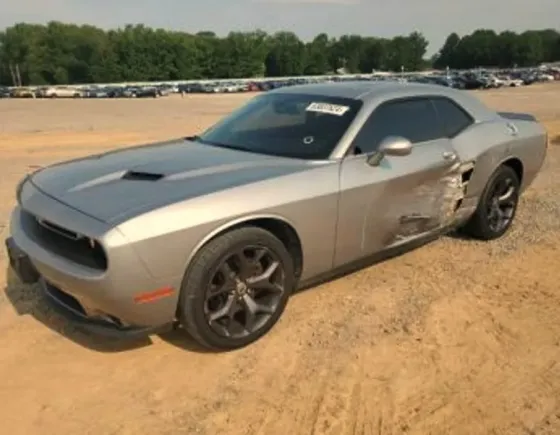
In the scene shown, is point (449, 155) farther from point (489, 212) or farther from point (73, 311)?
point (73, 311)

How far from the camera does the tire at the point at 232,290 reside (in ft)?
10.5

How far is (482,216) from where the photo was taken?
206 inches

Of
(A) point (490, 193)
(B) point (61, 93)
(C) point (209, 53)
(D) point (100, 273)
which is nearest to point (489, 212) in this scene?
(A) point (490, 193)

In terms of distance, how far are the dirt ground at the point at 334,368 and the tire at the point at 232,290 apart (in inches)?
5.4

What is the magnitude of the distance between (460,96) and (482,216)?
1.08 metres

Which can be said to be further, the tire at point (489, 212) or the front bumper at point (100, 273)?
the tire at point (489, 212)

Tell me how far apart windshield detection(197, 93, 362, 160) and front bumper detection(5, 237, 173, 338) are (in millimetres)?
1507

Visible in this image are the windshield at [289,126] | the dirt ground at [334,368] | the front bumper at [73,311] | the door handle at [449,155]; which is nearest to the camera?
the dirt ground at [334,368]

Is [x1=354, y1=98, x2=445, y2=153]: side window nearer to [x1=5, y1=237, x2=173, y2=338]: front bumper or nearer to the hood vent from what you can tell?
the hood vent

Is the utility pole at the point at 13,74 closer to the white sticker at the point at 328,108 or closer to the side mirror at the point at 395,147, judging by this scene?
the white sticker at the point at 328,108

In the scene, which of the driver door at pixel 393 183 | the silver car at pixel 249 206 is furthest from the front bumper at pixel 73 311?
the driver door at pixel 393 183

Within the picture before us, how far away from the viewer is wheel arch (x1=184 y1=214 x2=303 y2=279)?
→ 10.6ft

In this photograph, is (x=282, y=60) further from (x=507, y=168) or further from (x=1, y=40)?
(x=507, y=168)

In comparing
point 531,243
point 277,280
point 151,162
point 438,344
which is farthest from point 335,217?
point 531,243
